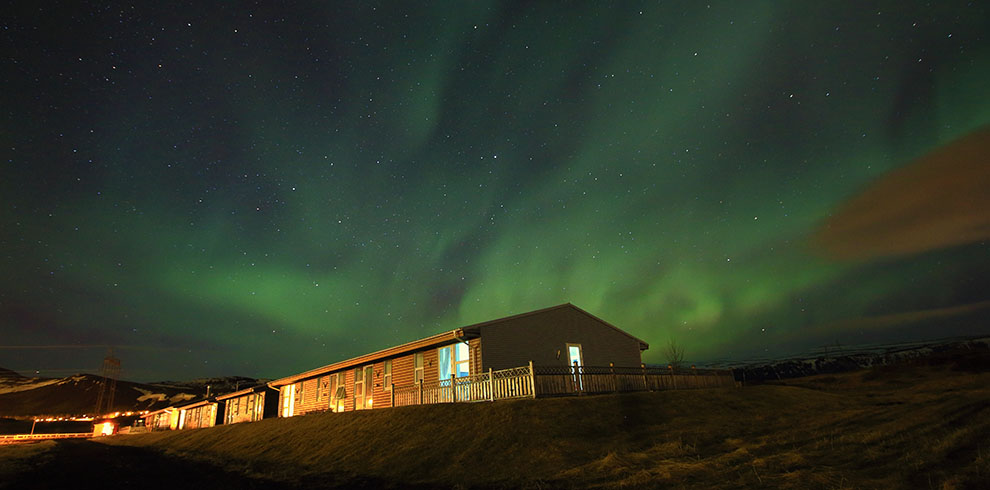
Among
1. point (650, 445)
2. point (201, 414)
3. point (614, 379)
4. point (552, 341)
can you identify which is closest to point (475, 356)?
point (552, 341)

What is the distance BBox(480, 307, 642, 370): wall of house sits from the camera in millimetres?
22344

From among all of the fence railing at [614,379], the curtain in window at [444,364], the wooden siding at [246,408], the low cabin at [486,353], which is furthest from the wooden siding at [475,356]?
the wooden siding at [246,408]

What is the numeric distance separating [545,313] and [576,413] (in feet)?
31.0

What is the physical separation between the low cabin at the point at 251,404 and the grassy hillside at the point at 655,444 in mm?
20022

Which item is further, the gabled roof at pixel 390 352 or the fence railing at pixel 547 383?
the gabled roof at pixel 390 352

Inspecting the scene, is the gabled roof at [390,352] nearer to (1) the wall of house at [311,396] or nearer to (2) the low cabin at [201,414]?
(1) the wall of house at [311,396]

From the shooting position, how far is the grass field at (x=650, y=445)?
25.7 ft

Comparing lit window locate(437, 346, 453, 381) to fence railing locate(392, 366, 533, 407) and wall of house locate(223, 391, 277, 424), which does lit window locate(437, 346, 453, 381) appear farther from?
wall of house locate(223, 391, 277, 424)

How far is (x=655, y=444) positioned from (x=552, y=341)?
1234cm

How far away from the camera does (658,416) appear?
15602 millimetres

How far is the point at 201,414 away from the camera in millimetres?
53594

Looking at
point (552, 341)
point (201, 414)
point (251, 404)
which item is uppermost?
point (552, 341)

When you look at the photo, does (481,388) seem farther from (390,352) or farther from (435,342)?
(390,352)

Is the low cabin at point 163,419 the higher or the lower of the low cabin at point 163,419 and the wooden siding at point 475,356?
the lower
